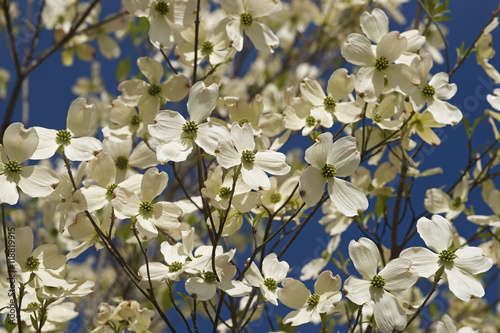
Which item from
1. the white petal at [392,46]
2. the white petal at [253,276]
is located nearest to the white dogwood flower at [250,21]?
the white petal at [392,46]

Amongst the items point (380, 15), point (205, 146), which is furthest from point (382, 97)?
point (205, 146)

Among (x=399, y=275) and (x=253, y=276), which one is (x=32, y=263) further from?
(x=399, y=275)

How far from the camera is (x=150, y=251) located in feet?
6.54

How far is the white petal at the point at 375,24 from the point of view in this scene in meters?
0.91

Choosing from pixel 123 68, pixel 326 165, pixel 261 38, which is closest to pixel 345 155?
pixel 326 165

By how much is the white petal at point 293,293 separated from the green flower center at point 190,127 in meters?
0.26

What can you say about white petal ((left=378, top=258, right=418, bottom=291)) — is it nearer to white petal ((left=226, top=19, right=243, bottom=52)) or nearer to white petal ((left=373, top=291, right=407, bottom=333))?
white petal ((left=373, top=291, right=407, bottom=333))

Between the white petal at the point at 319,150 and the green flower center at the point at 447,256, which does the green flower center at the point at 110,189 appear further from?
the green flower center at the point at 447,256

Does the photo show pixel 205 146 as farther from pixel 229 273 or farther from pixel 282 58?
pixel 282 58

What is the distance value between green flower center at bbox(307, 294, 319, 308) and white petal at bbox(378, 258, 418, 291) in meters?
0.11

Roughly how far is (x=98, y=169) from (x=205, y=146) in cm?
19

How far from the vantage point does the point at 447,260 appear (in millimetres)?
759

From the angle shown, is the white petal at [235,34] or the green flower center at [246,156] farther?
the white petal at [235,34]

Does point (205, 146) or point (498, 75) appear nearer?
point (205, 146)
